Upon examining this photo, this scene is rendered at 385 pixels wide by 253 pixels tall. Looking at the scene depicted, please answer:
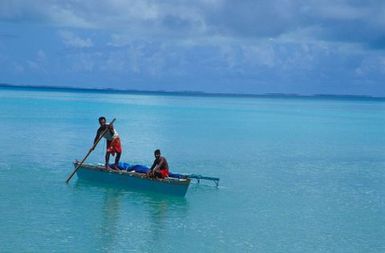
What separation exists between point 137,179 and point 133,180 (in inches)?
7.7

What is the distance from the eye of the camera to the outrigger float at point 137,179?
17.5m

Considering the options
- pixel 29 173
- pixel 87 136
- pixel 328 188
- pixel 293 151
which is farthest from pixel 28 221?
pixel 87 136

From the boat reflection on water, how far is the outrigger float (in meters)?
0.20

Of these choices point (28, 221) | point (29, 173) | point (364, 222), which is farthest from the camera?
point (29, 173)

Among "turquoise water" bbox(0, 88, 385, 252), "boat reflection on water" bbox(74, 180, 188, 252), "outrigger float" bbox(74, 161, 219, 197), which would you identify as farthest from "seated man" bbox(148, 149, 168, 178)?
"turquoise water" bbox(0, 88, 385, 252)

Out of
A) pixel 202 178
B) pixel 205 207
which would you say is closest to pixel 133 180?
pixel 202 178

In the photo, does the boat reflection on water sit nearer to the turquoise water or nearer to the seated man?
the turquoise water

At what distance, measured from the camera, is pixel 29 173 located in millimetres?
21062

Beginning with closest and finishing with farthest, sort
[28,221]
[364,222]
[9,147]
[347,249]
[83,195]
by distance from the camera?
[347,249]
[28,221]
[364,222]
[83,195]
[9,147]

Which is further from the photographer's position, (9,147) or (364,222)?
(9,147)

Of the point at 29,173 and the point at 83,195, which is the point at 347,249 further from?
the point at 29,173

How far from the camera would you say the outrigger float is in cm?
1752

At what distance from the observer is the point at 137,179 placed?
1825 cm

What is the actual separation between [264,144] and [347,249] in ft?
73.8
